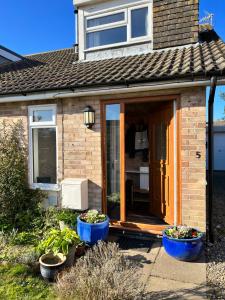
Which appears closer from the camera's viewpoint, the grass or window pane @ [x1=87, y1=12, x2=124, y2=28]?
the grass

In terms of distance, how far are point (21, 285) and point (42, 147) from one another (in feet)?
12.6

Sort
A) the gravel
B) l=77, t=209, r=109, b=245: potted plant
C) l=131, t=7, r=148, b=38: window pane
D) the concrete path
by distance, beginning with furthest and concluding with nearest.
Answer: l=131, t=7, r=148, b=38: window pane → l=77, t=209, r=109, b=245: potted plant → the gravel → the concrete path

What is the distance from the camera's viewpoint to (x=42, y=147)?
7.02 meters

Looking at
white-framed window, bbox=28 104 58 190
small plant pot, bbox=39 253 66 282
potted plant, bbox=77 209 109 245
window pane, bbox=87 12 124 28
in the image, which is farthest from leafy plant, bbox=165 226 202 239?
window pane, bbox=87 12 124 28

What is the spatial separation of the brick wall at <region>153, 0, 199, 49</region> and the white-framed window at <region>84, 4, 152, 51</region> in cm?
30

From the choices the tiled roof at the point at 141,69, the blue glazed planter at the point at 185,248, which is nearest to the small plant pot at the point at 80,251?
the blue glazed planter at the point at 185,248

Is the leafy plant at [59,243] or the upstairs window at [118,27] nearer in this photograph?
the leafy plant at [59,243]

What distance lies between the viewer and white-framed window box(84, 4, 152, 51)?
8.02 metres

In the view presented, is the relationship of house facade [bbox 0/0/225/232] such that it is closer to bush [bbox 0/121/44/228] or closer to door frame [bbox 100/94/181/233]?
door frame [bbox 100/94/181/233]

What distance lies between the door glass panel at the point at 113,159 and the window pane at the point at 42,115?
5.45 feet

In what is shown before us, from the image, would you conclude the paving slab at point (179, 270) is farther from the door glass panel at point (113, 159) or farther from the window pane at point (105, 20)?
the window pane at point (105, 20)

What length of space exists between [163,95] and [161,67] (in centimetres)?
90

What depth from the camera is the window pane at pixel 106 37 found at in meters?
8.26

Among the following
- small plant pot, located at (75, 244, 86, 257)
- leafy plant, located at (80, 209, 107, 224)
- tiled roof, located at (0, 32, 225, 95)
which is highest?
tiled roof, located at (0, 32, 225, 95)
